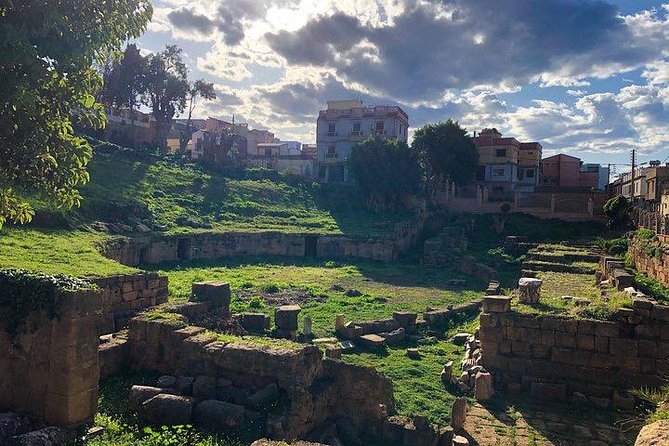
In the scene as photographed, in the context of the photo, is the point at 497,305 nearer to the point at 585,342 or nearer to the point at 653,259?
the point at 585,342

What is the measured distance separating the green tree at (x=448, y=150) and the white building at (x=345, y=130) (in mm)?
7206

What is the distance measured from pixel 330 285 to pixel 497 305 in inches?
469

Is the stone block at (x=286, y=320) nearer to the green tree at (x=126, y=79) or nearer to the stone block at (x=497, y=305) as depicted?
the stone block at (x=497, y=305)

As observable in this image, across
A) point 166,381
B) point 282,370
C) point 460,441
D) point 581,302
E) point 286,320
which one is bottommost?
point 460,441

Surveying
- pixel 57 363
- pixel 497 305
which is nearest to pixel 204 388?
pixel 57 363

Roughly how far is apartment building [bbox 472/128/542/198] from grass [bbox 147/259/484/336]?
21235 mm

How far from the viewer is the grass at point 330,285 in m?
18.4

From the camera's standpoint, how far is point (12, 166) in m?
7.55

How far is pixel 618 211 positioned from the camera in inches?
1280

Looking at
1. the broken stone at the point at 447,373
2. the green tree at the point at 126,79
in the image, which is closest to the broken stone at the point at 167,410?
the broken stone at the point at 447,373

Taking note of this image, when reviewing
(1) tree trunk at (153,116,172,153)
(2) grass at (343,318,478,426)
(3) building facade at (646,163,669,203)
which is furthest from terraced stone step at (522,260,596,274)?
(1) tree trunk at (153,116,172,153)

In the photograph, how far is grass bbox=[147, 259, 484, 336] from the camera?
18.4 metres

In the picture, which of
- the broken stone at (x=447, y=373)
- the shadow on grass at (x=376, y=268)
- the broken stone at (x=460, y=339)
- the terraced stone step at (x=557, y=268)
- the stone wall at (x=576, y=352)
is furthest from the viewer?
the shadow on grass at (x=376, y=268)

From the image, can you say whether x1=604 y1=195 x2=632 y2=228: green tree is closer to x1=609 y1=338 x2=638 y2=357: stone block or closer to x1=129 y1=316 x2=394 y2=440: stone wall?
Answer: x1=609 y1=338 x2=638 y2=357: stone block
